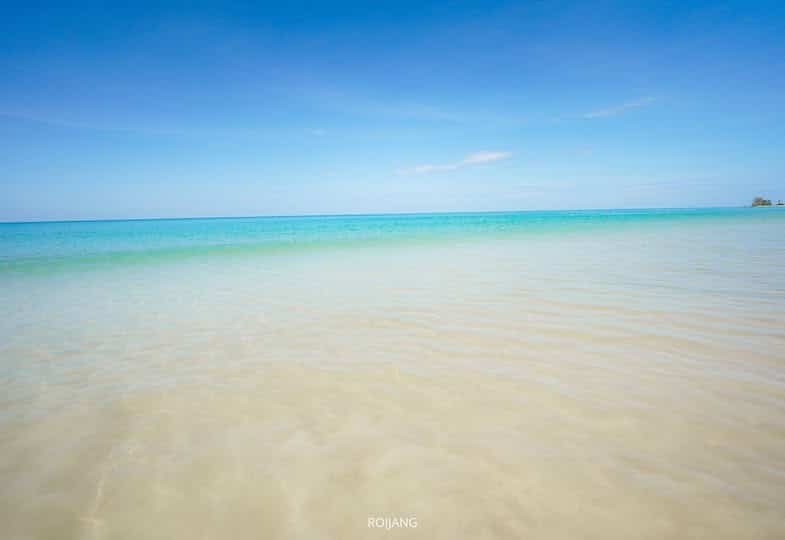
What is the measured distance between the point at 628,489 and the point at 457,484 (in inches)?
35.2

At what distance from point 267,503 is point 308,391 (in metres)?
1.24

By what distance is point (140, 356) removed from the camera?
162 inches

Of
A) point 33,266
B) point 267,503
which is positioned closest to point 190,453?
point 267,503

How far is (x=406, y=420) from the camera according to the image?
2.65 metres

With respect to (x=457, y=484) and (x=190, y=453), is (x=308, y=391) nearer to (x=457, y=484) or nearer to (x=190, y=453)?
(x=190, y=453)

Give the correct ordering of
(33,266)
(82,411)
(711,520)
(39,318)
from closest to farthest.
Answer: (711,520) → (82,411) → (39,318) → (33,266)

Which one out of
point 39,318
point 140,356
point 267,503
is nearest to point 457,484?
point 267,503

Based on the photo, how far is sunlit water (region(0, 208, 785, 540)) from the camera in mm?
1842

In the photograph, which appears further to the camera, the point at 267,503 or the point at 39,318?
the point at 39,318

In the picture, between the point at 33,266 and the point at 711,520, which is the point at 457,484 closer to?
the point at 711,520

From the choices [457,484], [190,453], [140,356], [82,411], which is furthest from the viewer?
[140,356]

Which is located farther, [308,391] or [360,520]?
[308,391]

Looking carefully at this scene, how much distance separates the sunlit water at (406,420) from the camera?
6.04ft

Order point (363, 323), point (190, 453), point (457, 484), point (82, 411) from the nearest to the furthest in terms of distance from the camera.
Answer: point (457, 484)
point (190, 453)
point (82, 411)
point (363, 323)
